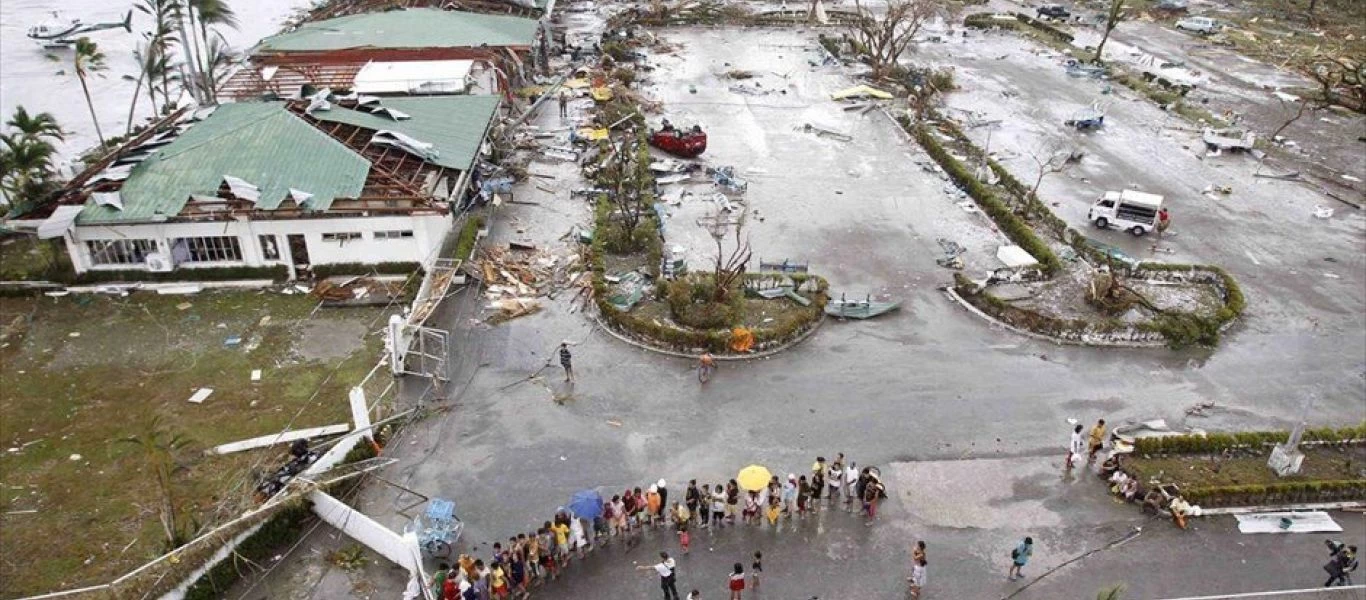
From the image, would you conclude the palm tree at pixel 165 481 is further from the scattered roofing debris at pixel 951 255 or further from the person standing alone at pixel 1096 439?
the scattered roofing debris at pixel 951 255

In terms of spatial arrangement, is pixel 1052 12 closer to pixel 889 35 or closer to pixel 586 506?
pixel 889 35

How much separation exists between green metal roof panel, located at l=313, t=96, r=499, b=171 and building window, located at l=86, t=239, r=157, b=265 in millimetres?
8242

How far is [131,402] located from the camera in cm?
2380

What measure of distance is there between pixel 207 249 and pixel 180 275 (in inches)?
50.3

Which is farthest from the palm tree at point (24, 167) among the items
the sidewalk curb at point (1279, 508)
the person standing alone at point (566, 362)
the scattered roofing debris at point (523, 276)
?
the sidewalk curb at point (1279, 508)

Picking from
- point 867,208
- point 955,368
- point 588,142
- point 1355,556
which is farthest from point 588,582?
point 588,142

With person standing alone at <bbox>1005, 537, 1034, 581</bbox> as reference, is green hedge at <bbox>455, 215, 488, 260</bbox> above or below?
above

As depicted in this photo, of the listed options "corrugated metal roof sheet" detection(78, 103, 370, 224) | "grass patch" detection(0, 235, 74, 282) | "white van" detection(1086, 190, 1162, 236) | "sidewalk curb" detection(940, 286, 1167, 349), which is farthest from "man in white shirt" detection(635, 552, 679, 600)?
"white van" detection(1086, 190, 1162, 236)

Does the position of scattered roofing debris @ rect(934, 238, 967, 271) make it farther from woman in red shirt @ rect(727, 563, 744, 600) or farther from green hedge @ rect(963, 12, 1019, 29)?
green hedge @ rect(963, 12, 1019, 29)

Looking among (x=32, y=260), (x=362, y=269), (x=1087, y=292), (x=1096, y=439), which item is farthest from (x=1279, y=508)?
(x=32, y=260)

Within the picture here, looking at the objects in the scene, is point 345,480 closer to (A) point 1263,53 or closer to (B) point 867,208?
(B) point 867,208

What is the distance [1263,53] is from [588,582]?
253 ft

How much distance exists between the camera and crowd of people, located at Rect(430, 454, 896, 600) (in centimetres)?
1736

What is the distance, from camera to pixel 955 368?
26.2m
